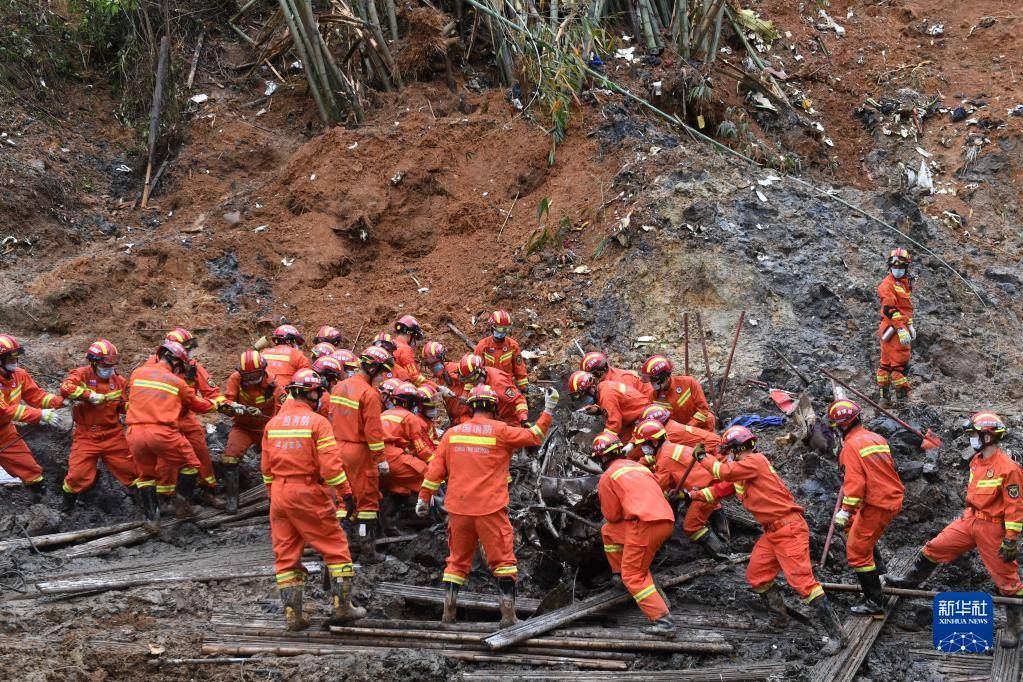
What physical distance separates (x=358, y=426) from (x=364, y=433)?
9cm

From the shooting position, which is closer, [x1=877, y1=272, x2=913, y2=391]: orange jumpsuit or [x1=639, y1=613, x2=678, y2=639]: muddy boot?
[x1=639, y1=613, x2=678, y2=639]: muddy boot

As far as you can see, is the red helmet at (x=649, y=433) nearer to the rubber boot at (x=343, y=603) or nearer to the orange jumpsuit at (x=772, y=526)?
the orange jumpsuit at (x=772, y=526)

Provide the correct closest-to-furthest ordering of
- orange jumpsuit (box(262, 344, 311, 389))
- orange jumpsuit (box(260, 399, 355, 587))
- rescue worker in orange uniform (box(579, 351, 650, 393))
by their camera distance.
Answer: orange jumpsuit (box(260, 399, 355, 587)), orange jumpsuit (box(262, 344, 311, 389)), rescue worker in orange uniform (box(579, 351, 650, 393))

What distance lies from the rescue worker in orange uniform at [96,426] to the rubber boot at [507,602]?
4479 mm

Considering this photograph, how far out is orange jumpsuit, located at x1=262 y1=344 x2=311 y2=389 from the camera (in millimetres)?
10320

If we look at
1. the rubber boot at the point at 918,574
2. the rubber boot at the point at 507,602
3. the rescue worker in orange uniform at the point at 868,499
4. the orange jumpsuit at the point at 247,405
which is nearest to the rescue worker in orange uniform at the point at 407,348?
the orange jumpsuit at the point at 247,405

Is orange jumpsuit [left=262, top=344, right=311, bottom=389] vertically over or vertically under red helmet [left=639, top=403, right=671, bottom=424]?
over

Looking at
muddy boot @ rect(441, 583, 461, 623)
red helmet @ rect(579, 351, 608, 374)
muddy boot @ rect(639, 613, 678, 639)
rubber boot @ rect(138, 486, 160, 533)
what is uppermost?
red helmet @ rect(579, 351, 608, 374)

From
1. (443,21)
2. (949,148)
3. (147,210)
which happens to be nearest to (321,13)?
(443,21)

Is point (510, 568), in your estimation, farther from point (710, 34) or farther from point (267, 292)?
point (710, 34)

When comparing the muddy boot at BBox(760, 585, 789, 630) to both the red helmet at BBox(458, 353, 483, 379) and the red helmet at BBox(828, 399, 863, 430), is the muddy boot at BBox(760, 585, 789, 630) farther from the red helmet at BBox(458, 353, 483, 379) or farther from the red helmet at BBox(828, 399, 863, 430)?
the red helmet at BBox(458, 353, 483, 379)

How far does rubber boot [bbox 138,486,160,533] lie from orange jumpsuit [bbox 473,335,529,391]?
158 inches

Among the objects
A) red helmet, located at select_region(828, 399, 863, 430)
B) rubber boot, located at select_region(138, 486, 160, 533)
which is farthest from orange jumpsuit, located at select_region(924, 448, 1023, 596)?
rubber boot, located at select_region(138, 486, 160, 533)

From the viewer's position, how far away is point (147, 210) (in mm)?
15789
